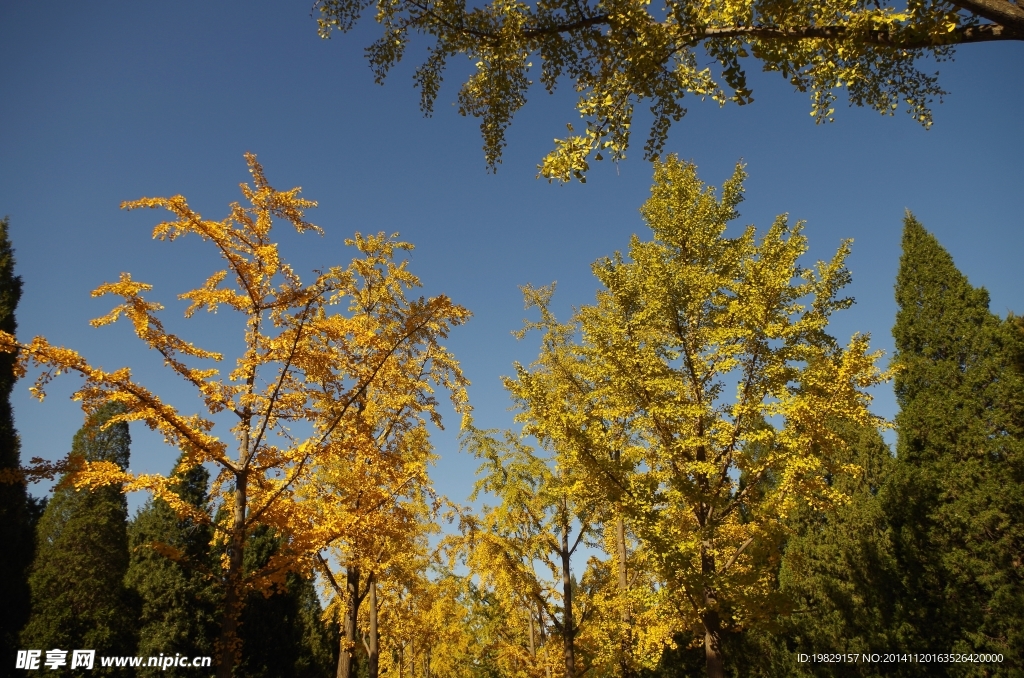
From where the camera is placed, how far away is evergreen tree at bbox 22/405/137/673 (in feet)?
48.1

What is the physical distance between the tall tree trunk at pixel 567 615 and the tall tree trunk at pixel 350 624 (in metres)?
4.07

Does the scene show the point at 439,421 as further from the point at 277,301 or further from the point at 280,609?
the point at 280,609

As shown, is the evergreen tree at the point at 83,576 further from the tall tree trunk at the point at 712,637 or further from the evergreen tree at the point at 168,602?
the tall tree trunk at the point at 712,637

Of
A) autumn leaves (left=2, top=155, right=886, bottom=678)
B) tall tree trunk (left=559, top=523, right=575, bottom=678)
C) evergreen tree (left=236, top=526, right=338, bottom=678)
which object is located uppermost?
autumn leaves (left=2, top=155, right=886, bottom=678)

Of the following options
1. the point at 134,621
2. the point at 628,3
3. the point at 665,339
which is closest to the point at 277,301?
the point at 628,3

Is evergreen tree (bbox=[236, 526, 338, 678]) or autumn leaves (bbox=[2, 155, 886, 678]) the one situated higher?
autumn leaves (bbox=[2, 155, 886, 678])

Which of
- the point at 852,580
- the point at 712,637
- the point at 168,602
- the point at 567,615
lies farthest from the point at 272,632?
the point at 852,580

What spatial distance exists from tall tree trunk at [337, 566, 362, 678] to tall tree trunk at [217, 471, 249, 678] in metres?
3.09

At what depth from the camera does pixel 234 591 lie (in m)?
4.65

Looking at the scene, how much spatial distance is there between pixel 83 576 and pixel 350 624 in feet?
46.1

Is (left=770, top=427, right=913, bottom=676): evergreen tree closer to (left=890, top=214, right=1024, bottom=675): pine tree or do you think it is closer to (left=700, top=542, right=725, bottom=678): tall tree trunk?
(left=890, top=214, right=1024, bottom=675): pine tree

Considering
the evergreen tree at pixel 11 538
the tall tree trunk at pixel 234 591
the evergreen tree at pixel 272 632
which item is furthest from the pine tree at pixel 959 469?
the evergreen tree at pixel 11 538

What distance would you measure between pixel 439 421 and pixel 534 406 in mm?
1750

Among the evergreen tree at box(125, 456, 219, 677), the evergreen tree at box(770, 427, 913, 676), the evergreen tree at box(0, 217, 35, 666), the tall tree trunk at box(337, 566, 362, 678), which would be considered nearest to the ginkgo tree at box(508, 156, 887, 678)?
the tall tree trunk at box(337, 566, 362, 678)
